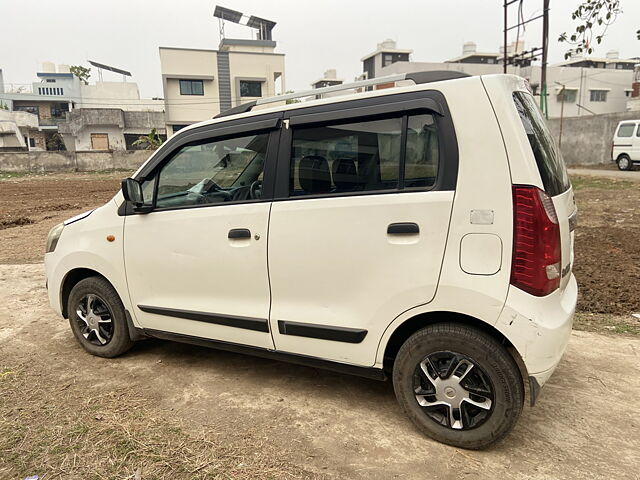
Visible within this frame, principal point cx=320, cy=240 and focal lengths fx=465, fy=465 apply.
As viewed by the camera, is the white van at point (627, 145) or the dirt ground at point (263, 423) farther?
the white van at point (627, 145)

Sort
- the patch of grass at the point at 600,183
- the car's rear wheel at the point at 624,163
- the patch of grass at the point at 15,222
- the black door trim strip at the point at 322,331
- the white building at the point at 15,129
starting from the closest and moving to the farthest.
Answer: the black door trim strip at the point at 322,331, the patch of grass at the point at 15,222, the patch of grass at the point at 600,183, the car's rear wheel at the point at 624,163, the white building at the point at 15,129

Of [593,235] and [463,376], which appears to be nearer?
[463,376]

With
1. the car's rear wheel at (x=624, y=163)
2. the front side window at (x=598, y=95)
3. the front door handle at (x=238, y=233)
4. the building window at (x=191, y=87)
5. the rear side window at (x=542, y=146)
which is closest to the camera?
the rear side window at (x=542, y=146)

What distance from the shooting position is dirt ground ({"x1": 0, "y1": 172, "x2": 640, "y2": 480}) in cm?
241

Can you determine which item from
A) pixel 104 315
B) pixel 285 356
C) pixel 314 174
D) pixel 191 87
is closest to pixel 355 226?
pixel 314 174

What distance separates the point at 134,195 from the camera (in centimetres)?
337

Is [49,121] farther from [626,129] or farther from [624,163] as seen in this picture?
[624,163]

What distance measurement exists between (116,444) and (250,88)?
131 feet

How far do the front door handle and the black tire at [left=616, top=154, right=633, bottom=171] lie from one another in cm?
1950

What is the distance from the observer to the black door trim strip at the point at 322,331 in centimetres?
268

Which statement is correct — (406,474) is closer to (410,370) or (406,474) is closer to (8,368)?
(410,370)

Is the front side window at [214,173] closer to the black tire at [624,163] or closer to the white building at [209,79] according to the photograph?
the black tire at [624,163]

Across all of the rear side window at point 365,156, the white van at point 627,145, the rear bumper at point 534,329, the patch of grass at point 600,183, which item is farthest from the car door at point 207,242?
the white van at point 627,145

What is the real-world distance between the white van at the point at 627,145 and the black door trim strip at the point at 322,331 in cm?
1911
